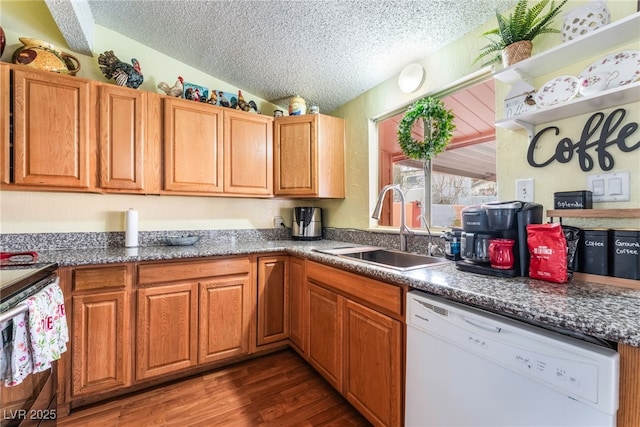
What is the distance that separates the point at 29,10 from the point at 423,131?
9.11 ft

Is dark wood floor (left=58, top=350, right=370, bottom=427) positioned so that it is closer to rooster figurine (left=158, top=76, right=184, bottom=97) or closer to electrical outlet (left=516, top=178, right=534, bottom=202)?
electrical outlet (left=516, top=178, right=534, bottom=202)

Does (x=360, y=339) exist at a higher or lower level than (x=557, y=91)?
lower

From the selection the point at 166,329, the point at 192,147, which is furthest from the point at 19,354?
the point at 192,147

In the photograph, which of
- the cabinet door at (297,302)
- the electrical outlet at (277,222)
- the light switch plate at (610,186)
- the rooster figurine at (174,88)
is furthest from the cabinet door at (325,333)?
the rooster figurine at (174,88)

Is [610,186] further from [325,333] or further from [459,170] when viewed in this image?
[325,333]

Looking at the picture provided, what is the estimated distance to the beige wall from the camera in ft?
4.19

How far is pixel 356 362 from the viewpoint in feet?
4.90

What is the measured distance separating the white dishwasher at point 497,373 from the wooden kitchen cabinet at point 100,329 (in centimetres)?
165

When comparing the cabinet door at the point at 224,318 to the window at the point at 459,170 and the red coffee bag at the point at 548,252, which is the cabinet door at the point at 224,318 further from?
the red coffee bag at the point at 548,252

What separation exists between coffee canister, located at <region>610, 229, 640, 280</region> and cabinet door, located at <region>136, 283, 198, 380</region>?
2136 millimetres

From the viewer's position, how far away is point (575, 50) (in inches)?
44.0

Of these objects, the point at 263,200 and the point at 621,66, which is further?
the point at 263,200

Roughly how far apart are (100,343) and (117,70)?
5.93 feet

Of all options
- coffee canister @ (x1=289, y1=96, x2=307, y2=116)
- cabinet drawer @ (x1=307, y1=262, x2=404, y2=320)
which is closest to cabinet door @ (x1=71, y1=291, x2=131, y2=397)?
cabinet drawer @ (x1=307, y1=262, x2=404, y2=320)
